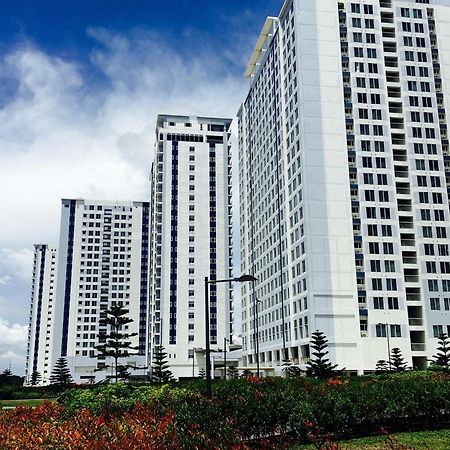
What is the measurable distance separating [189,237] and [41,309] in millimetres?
72893

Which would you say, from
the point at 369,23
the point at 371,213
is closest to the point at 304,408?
the point at 371,213

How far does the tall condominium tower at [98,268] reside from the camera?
4956 inches

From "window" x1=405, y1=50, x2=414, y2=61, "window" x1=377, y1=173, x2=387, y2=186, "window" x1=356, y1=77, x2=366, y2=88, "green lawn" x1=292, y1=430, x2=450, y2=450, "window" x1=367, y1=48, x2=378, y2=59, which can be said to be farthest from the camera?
"window" x1=405, y1=50, x2=414, y2=61

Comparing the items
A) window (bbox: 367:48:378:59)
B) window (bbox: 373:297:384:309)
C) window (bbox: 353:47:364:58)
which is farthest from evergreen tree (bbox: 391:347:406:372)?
window (bbox: 367:48:378:59)

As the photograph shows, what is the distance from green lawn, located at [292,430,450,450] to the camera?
1370 cm

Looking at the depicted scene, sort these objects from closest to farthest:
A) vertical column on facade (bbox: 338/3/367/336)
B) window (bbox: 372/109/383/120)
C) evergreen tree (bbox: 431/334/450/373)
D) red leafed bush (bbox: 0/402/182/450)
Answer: red leafed bush (bbox: 0/402/182/450) → evergreen tree (bbox: 431/334/450/373) → vertical column on facade (bbox: 338/3/367/336) → window (bbox: 372/109/383/120)

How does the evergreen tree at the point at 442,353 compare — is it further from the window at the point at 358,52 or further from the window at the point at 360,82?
Answer: the window at the point at 358,52

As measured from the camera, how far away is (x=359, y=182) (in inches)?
2525

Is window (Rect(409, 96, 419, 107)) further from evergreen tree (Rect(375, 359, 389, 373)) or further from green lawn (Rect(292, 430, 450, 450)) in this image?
green lawn (Rect(292, 430, 450, 450))

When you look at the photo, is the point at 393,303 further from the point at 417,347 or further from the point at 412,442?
the point at 412,442

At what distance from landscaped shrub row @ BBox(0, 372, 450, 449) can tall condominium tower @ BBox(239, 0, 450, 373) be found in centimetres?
4288

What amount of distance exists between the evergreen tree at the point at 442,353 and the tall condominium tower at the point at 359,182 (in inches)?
43.0

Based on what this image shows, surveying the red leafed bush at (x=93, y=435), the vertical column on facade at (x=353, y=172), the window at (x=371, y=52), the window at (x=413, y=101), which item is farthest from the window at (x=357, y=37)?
the red leafed bush at (x=93, y=435)

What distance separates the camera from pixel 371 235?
6253cm
